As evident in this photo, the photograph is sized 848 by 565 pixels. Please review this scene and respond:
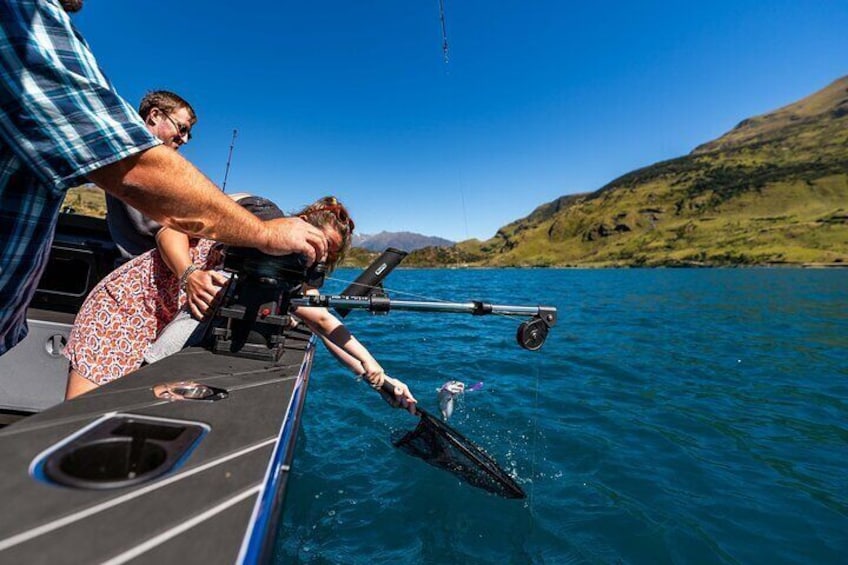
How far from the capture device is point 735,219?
468 feet

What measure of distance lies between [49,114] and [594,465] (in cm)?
586

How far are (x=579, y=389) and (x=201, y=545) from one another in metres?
8.21

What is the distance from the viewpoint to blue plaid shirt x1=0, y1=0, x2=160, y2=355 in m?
1.15

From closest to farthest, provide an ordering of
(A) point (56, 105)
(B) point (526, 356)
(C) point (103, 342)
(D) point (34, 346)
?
(A) point (56, 105)
(C) point (103, 342)
(D) point (34, 346)
(B) point (526, 356)

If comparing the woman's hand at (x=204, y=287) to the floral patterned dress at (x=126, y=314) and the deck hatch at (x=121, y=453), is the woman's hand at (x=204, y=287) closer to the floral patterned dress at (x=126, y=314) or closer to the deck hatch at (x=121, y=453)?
the floral patterned dress at (x=126, y=314)

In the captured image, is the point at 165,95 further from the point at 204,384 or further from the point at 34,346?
the point at 34,346

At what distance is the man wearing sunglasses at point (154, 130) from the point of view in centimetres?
345

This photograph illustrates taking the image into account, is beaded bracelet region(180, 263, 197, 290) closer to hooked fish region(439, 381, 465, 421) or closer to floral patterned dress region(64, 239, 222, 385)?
floral patterned dress region(64, 239, 222, 385)

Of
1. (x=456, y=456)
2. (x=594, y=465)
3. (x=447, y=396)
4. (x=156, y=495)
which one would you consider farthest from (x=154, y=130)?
(x=594, y=465)

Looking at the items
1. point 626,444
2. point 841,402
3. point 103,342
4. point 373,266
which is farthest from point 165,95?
point 841,402

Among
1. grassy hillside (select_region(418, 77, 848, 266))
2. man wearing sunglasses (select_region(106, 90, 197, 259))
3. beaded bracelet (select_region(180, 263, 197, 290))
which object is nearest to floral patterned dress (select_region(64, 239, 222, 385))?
beaded bracelet (select_region(180, 263, 197, 290))

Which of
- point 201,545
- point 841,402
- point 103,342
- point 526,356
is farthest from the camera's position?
point 526,356

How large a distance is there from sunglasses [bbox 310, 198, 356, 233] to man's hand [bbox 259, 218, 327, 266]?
1.11 metres

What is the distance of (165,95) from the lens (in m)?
3.51
